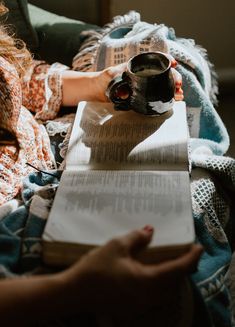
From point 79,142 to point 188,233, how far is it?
33cm

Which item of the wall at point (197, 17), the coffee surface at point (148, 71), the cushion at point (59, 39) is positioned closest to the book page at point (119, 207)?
the coffee surface at point (148, 71)

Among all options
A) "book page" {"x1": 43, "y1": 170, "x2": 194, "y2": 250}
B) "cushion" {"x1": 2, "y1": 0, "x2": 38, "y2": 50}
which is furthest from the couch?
"book page" {"x1": 43, "y1": 170, "x2": 194, "y2": 250}

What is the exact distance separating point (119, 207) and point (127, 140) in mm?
197

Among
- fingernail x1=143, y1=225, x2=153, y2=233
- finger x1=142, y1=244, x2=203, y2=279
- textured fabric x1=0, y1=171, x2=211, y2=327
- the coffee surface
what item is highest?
the coffee surface

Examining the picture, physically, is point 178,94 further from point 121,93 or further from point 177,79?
point 121,93

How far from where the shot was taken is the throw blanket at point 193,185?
797mm

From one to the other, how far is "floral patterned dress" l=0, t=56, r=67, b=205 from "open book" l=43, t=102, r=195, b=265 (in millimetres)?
125

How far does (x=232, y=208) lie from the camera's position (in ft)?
3.32

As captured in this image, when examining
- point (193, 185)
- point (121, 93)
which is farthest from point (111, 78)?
point (193, 185)

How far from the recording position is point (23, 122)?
1100 mm

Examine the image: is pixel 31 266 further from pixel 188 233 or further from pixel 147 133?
pixel 147 133

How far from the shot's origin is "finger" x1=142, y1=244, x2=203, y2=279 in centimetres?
67

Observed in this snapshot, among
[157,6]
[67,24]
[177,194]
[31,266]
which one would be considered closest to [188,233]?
[177,194]

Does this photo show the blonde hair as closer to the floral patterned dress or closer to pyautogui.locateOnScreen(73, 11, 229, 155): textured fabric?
the floral patterned dress
